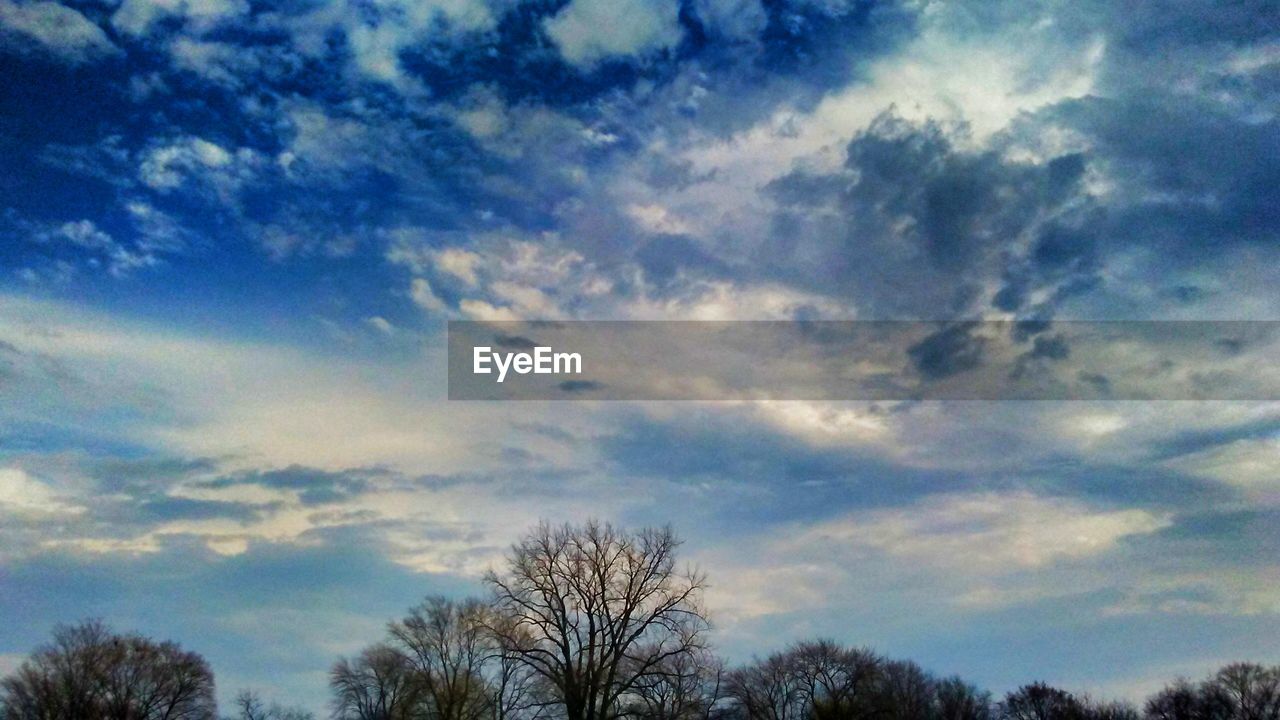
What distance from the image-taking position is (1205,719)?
11219 cm

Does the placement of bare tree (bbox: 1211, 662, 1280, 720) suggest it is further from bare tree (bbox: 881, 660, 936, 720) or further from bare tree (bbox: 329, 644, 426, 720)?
bare tree (bbox: 329, 644, 426, 720)

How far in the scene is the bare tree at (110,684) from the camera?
8531 cm

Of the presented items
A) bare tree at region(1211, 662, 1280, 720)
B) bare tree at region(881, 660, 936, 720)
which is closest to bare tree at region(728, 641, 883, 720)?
bare tree at region(881, 660, 936, 720)

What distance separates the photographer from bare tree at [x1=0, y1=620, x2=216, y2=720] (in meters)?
85.3

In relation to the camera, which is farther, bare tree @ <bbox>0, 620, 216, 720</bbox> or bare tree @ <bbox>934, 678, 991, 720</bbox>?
bare tree @ <bbox>934, 678, 991, 720</bbox>

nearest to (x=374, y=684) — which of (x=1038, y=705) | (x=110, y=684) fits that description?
(x=110, y=684)

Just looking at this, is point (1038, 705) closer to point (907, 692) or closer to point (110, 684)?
point (907, 692)

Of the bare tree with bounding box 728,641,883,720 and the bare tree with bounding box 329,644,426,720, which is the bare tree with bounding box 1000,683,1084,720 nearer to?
the bare tree with bounding box 728,641,883,720

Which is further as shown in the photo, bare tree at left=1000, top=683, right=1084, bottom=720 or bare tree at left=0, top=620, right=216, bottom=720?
bare tree at left=1000, top=683, right=1084, bottom=720

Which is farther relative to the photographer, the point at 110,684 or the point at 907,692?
the point at 907,692

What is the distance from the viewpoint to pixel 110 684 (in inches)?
3497

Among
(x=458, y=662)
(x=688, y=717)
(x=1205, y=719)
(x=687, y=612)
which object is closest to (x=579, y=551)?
(x=687, y=612)

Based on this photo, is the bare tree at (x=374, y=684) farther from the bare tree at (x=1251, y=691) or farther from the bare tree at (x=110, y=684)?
the bare tree at (x=1251, y=691)

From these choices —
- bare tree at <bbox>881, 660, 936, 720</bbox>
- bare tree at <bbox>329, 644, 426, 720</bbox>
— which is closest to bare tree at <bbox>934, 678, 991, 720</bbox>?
bare tree at <bbox>881, 660, 936, 720</bbox>
